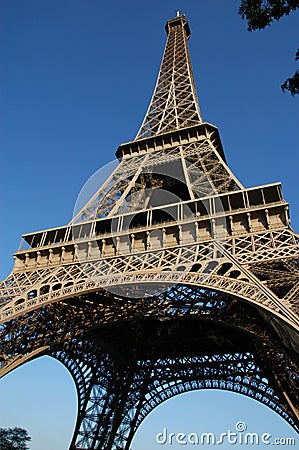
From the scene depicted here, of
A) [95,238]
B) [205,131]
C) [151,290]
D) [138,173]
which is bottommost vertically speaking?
[151,290]

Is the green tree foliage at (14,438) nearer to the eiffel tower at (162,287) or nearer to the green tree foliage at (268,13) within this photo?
the eiffel tower at (162,287)

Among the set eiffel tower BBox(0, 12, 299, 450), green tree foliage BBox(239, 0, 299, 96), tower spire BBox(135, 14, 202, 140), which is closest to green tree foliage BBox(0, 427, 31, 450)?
eiffel tower BBox(0, 12, 299, 450)

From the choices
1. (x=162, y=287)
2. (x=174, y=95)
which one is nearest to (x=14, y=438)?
(x=162, y=287)

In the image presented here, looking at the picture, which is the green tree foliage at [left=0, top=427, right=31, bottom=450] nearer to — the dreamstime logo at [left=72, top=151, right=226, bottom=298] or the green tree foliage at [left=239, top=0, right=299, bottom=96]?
the dreamstime logo at [left=72, top=151, right=226, bottom=298]

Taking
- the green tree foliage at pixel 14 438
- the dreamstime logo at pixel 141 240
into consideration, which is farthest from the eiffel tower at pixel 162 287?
the green tree foliage at pixel 14 438

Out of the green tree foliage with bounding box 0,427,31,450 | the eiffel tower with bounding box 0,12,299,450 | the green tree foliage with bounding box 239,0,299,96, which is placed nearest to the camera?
the green tree foliage with bounding box 239,0,299,96

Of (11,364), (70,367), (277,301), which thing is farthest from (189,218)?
(70,367)

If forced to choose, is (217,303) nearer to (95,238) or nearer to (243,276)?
(243,276)
